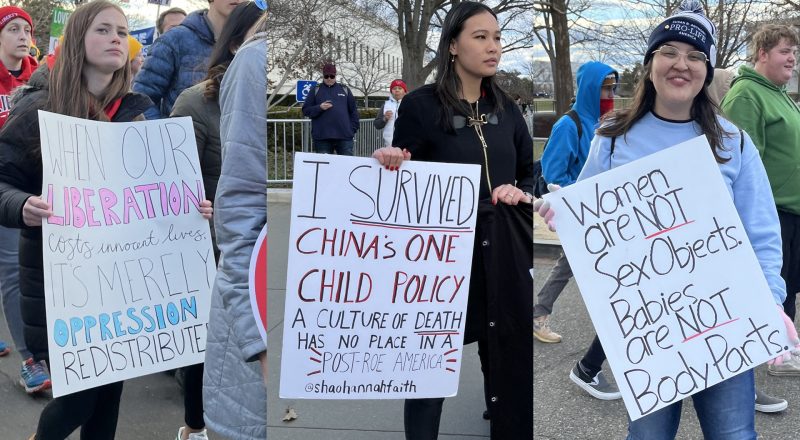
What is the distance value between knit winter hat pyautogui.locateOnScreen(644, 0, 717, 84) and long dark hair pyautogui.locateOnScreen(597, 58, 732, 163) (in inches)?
2.7

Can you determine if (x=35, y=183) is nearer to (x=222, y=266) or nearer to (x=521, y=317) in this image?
(x=222, y=266)

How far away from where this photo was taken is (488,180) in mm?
2146

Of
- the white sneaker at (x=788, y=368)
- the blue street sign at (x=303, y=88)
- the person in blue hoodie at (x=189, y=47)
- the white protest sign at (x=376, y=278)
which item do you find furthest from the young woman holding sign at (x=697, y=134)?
the white sneaker at (x=788, y=368)

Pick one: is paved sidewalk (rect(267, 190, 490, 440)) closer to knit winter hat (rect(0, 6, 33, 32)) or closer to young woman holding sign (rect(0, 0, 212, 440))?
young woman holding sign (rect(0, 0, 212, 440))

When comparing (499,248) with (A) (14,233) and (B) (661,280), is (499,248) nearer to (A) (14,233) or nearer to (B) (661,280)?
(B) (661,280)

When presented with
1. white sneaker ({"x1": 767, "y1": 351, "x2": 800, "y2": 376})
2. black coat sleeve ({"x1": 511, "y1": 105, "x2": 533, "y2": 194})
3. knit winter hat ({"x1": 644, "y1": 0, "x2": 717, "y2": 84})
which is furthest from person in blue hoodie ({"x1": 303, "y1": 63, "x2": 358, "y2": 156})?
white sneaker ({"x1": 767, "y1": 351, "x2": 800, "y2": 376})

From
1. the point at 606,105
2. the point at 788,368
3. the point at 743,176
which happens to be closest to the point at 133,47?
the point at 606,105

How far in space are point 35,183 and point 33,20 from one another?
1.02 meters

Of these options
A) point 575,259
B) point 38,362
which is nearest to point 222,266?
point 38,362

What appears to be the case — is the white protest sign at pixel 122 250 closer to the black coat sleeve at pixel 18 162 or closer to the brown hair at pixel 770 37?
the black coat sleeve at pixel 18 162

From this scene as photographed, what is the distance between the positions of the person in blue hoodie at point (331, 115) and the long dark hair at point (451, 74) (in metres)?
0.24

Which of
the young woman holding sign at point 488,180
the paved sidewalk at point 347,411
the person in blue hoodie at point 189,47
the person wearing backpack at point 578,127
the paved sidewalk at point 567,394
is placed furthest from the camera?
the paved sidewalk at point 567,394

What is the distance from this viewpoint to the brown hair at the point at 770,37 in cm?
285

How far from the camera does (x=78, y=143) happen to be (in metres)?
2.08
